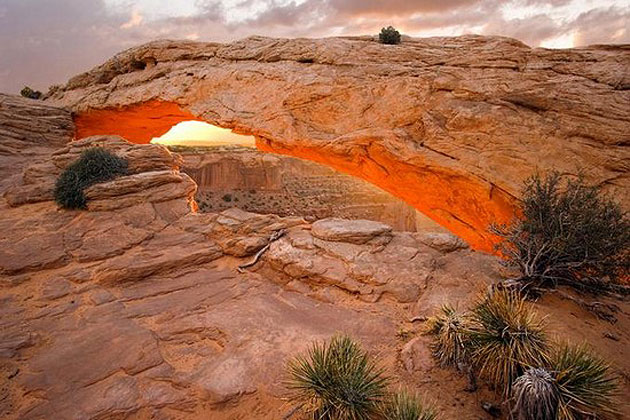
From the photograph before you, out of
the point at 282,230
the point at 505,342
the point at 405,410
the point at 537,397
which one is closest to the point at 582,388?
the point at 537,397

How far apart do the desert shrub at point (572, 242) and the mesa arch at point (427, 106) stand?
275 cm

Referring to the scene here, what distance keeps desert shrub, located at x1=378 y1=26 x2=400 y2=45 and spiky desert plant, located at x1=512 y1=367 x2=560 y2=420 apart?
1216 cm

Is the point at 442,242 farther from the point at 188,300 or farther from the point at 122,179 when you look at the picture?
the point at 122,179

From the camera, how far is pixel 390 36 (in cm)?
1221

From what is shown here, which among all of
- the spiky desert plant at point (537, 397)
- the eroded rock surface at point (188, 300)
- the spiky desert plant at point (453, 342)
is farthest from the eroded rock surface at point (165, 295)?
the spiky desert plant at point (537, 397)

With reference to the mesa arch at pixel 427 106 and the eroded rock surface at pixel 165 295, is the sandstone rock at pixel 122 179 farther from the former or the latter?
the mesa arch at pixel 427 106

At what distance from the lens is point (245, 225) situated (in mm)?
8977

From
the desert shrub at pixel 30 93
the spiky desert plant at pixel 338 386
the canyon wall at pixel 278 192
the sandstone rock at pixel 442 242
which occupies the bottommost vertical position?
the canyon wall at pixel 278 192

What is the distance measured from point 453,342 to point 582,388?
1.46 metres

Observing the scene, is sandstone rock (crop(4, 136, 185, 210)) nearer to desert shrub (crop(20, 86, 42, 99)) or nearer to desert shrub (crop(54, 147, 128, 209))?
desert shrub (crop(54, 147, 128, 209))

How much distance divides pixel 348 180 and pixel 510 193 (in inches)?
1144

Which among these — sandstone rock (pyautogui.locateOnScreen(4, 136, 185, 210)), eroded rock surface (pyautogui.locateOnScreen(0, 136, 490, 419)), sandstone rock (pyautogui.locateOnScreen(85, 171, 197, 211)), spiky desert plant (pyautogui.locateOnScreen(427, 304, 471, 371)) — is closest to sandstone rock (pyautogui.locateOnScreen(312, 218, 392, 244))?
eroded rock surface (pyautogui.locateOnScreen(0, 136, 490, 419))

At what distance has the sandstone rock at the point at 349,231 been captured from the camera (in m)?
8.30

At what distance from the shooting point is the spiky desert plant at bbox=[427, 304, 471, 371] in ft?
14.5
